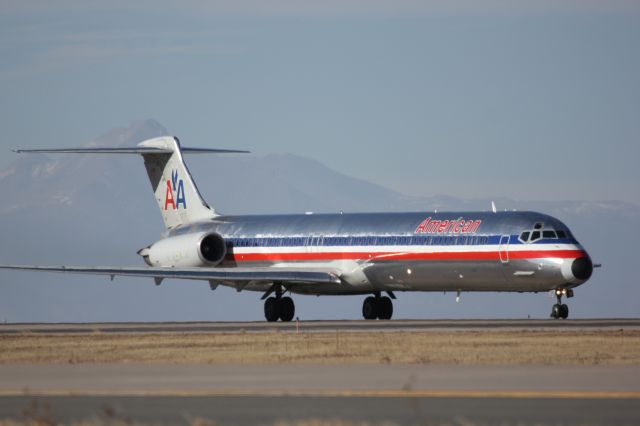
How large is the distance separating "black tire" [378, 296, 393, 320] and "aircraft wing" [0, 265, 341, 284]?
2.54 metres

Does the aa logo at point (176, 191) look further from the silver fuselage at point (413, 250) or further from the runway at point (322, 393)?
the runway at point (322, 393)

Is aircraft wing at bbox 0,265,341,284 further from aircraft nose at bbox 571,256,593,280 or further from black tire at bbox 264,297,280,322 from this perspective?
aircraft nose at bbox 571,256,593,280

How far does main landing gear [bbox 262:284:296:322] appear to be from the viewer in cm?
6175

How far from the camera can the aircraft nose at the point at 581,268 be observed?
53406 mm

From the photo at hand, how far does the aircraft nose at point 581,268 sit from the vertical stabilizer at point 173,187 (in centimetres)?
2008

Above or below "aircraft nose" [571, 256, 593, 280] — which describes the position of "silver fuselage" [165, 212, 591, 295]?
above

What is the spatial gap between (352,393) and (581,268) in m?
29.4

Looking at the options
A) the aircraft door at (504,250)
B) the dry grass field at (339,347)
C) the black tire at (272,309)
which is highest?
the aircraft door at (504,250)

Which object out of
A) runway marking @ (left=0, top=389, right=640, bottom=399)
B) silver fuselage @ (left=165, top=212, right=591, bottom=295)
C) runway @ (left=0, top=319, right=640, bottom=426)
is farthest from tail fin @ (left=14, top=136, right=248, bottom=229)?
runway marking @ (left=0, top=389, right=640, bottom=399)

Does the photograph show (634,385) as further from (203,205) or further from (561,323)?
(203,205)

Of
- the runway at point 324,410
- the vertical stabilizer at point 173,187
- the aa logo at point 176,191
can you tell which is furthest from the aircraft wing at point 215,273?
the runway at point 324,410

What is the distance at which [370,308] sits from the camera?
205 feet

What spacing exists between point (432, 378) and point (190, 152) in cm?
4318

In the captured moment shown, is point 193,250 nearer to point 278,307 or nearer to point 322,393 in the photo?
point 278,307
